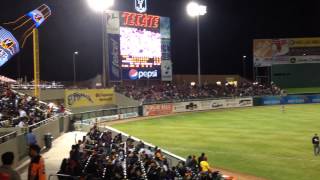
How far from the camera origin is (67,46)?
62656mm

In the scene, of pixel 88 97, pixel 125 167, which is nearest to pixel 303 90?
pixel 88 97

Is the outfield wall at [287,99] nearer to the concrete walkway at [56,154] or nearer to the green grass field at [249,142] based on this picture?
the green grass field at [249,142]

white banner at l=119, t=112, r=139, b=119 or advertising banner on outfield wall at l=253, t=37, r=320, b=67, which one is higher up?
advertising banner on outfield wall at l=253, t=37, r=320, b=67

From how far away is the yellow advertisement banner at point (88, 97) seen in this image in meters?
39.3

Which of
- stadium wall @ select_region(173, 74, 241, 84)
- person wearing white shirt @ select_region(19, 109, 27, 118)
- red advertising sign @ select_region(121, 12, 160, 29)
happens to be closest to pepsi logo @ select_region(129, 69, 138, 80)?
red advertising sign @ select_region(121, 12, 160, 29)

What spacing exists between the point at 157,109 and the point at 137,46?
7352mm

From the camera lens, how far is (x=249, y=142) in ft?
85.4

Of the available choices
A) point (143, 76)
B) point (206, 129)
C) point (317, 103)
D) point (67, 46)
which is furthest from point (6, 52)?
point (317, 103)

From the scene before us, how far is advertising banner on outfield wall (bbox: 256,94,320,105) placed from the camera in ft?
204

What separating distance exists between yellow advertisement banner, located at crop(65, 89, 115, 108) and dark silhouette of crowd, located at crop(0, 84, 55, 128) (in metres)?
13.6

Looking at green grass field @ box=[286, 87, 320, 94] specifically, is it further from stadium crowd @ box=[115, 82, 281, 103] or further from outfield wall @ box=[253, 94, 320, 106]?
stadium crowd @ box=[115, 82, 281, 103]

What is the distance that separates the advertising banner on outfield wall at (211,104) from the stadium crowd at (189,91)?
1084mm

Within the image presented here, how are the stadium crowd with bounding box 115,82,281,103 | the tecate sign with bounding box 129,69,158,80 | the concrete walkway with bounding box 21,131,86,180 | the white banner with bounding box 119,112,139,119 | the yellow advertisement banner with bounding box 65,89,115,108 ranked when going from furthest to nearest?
the stadium crowd with bounding box 115,82,281,103
the tecate sign with bounding box 129,69,158,80
the white banner with bounding box 119,112,139,119
the yellow advertisement banner with bounding box 65,89,115,108
the concrete walkway with bounding box 21,131,86,180

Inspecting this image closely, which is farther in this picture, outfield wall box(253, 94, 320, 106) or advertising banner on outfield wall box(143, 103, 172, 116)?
outfield wall box(253, 94, 320, 106)
